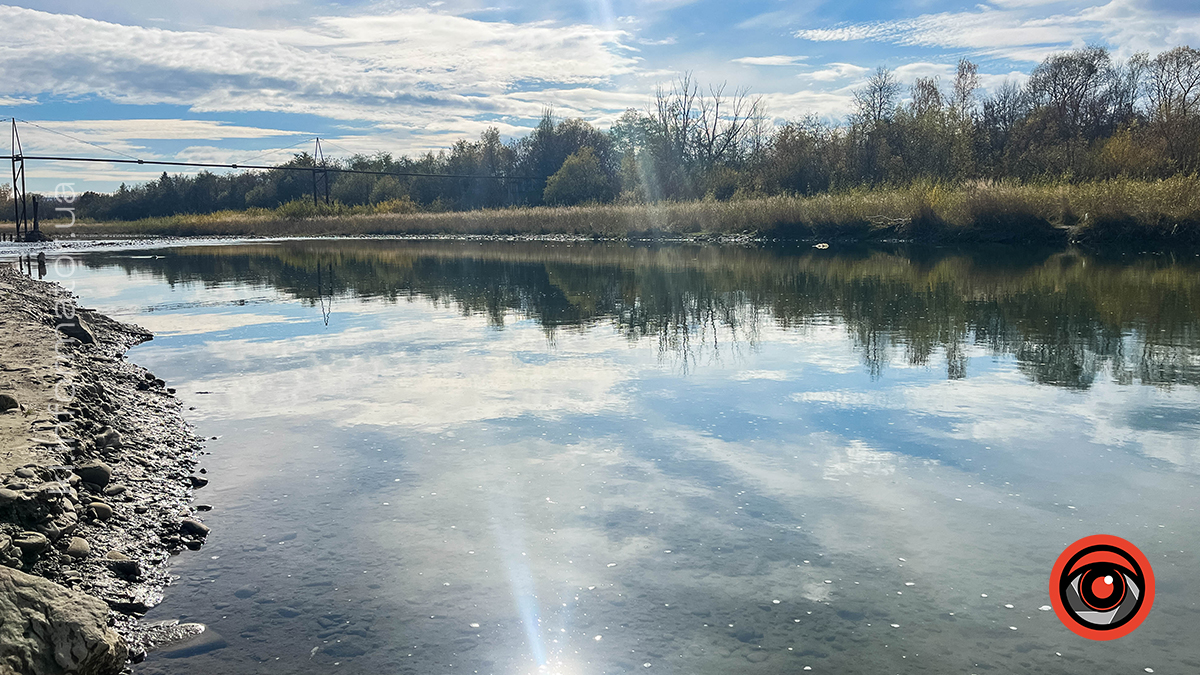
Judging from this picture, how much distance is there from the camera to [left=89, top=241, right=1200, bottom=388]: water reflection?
33.4ft

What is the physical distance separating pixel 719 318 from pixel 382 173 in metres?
71.2

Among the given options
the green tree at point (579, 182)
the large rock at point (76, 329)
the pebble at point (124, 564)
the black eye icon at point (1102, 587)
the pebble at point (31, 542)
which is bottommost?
the black eye icon at point (1102, 587)

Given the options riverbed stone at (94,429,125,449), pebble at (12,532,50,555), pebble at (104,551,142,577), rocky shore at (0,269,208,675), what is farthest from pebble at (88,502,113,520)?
riverbed stone at (94,429,125,449)

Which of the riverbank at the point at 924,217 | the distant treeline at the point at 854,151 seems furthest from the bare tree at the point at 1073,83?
the riverbank at the point at 924,217

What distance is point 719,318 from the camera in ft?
44.5

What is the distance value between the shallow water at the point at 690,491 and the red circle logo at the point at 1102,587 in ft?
0.26

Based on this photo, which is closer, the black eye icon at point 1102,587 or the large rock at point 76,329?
the black eye icon at point 1102,587

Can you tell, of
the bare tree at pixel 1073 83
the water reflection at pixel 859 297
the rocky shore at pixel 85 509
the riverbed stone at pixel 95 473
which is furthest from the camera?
the bare tree at pixel 1073 83

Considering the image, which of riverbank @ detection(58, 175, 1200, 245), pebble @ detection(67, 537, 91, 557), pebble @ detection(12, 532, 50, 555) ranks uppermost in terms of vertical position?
riverbank @ detection(58, 175, 1200, 245)

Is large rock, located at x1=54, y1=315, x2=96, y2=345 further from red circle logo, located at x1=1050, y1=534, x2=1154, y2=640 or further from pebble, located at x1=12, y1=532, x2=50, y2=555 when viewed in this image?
red circle logo, located at x1=1050, y1=534, x2=1154, y2=640

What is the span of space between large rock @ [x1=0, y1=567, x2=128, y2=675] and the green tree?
57.8 meters

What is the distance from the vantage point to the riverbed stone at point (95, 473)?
5558mm

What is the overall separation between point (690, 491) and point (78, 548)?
3.64 m

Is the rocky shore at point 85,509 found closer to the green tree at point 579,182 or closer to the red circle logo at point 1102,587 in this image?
the red circle logo at point 1102,587
